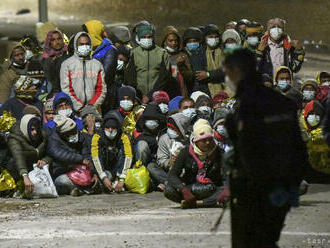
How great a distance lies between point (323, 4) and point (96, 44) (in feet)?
58.4

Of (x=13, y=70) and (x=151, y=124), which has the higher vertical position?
(x=13, y=70)

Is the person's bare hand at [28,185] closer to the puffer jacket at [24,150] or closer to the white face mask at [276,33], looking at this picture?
the puffer jacket at [24,150]

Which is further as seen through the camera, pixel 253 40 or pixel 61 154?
pixel 253 40

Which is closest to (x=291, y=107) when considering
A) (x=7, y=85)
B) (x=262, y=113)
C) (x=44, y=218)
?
(x=262, y=113)

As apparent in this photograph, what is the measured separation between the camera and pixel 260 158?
7.51m

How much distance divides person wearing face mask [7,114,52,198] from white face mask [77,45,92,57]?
1.34 metres

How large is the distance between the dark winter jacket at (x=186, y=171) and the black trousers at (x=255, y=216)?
14.7ft

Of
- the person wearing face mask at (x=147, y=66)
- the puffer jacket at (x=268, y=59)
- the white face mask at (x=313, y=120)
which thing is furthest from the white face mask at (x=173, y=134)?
the puffer jacket at (x=268, y=59)

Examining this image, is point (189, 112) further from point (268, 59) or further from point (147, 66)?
point (268, 59)

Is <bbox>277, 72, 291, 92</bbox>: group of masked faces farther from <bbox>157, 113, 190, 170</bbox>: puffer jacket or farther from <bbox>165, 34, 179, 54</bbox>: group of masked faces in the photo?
<bbox>157, 113, 190, 170</bbox>: puffer jacket

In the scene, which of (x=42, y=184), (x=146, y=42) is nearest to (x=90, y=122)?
(x=42, y=184)

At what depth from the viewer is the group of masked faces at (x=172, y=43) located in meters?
15.7

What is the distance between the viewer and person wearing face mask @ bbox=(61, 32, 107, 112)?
14617 mm

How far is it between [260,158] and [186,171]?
501 centimetres
